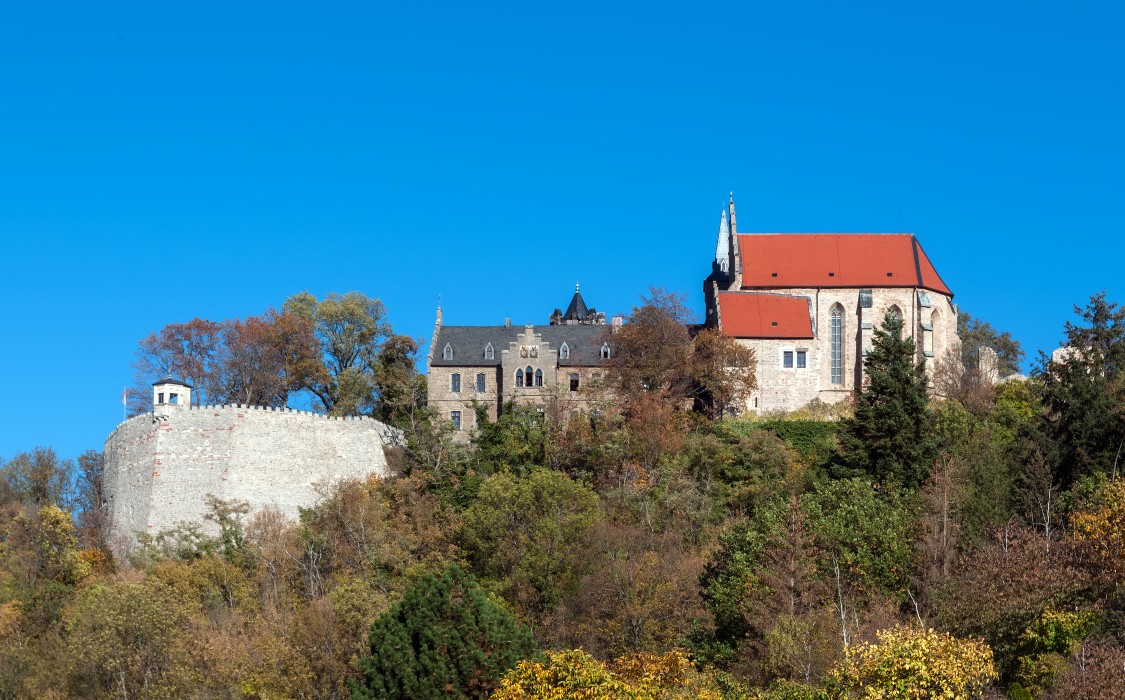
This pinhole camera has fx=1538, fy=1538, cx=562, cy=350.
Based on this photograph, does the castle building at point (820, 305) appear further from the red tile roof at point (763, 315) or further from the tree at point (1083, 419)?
the tree at point (1083, 419)

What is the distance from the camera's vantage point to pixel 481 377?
68.0 m

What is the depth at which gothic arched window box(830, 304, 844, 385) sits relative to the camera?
6900cm

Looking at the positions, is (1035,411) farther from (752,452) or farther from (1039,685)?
(1039,685)

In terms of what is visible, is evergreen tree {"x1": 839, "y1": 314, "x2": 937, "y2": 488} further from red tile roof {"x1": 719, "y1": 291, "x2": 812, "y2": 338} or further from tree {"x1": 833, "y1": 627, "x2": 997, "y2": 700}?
tree {"x1": 833, "y1": 627, "x2": 997, "y2": 700}

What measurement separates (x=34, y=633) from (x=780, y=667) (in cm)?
2661

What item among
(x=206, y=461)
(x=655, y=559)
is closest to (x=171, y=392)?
(x=206, y=461)

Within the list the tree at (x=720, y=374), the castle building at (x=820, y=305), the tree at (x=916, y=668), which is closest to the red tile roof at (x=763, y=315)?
the castle building at (x=820, y=305)

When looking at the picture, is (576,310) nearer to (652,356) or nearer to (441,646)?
(652,356)

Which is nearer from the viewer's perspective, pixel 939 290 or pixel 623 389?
pixel 623 389

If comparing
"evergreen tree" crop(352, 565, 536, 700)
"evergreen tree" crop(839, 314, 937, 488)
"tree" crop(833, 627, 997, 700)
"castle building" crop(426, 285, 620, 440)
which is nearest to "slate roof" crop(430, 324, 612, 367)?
"castle building" crop(426, 285, 620, 440)

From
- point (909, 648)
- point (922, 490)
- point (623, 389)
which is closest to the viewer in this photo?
point (909, 648)

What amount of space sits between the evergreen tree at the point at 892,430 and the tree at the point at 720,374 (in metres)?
8.62

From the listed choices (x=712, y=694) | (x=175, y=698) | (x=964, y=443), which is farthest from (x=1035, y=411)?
(x=175, y=698)

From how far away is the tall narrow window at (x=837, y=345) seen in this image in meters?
69.0
